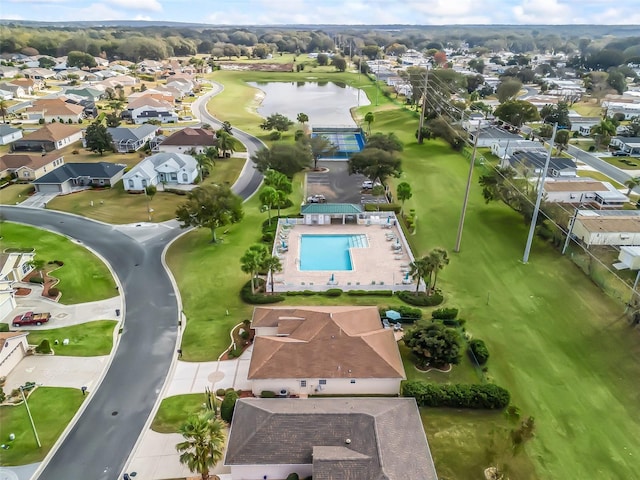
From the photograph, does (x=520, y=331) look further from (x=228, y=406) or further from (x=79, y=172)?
(x=79, y=172)

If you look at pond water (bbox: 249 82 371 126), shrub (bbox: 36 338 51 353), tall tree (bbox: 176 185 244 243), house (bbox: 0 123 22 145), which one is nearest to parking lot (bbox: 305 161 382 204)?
tall tree (bbox: 176 185 244 243)

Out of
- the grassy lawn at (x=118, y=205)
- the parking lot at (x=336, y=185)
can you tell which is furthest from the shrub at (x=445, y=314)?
the grassy lawn at (x=118, y=205)

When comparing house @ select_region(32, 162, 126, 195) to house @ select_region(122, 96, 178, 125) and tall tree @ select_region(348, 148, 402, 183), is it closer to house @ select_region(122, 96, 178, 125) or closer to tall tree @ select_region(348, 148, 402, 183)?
tall tree @ select_region(348, 148, 402, 183)

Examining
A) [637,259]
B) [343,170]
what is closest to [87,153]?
[343,170]

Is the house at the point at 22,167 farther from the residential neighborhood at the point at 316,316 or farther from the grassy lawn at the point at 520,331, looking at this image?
the grassy lawn at the point at 520,331

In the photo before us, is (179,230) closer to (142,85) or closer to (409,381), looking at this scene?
(409,381)

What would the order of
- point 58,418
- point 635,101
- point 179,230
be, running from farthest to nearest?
1. point 635,101
2. point 179,230
3. point 58,418
